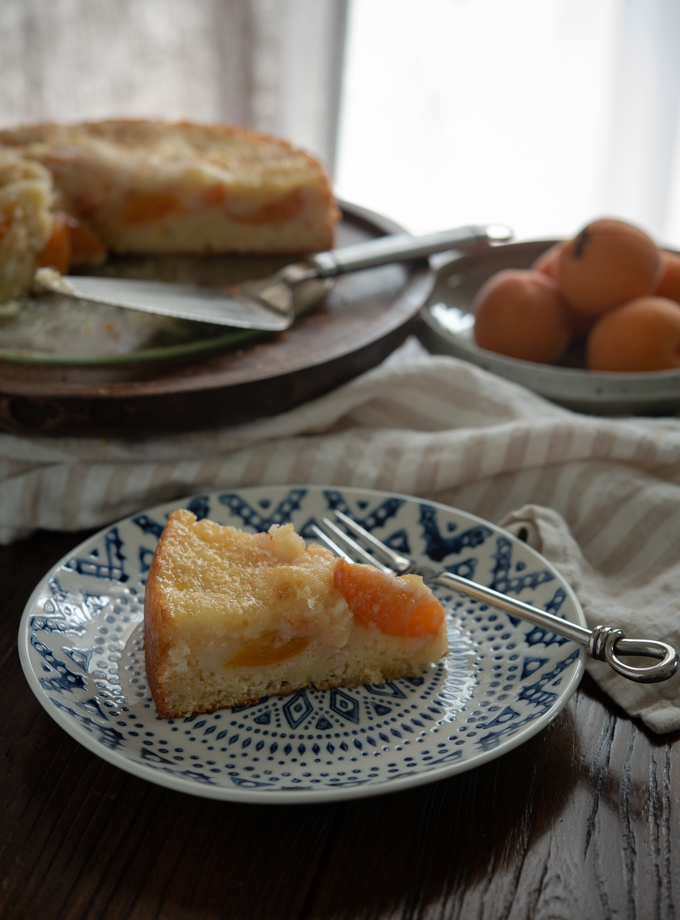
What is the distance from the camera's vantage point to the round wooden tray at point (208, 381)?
1.11m

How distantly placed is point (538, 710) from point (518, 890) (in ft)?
0.49

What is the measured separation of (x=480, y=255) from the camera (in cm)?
173

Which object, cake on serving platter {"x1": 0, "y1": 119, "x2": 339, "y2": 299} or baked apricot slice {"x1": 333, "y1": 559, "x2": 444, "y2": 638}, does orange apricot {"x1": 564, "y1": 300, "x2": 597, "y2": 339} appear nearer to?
cake on serving platter {"x1": 0, "y1": 119, "x2": 339, "y2": 299}

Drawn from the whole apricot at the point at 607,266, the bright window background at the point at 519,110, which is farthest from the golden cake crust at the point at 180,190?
the bright window background at the point at 519,110

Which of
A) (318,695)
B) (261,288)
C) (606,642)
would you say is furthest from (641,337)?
(318,695)

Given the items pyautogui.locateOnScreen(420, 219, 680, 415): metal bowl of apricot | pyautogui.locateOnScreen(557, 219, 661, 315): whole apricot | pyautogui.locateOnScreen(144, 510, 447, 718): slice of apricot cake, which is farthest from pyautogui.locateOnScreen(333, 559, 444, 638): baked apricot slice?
pyautogui.locateOnScreen(557, 219, 661, 315): whole apricot

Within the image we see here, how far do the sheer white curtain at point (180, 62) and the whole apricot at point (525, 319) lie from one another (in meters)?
2.02

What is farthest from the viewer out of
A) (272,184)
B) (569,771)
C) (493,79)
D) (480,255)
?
(493,79)

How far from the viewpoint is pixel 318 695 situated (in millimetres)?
853

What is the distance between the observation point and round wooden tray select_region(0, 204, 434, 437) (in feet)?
3.64

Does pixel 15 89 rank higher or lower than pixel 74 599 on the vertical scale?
higher

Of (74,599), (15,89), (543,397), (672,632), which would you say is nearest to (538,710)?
(672,632)

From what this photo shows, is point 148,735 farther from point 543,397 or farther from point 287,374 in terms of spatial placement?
point 543,397

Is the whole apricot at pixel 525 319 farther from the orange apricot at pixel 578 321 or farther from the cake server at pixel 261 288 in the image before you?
the cake server at pixel 261 288
